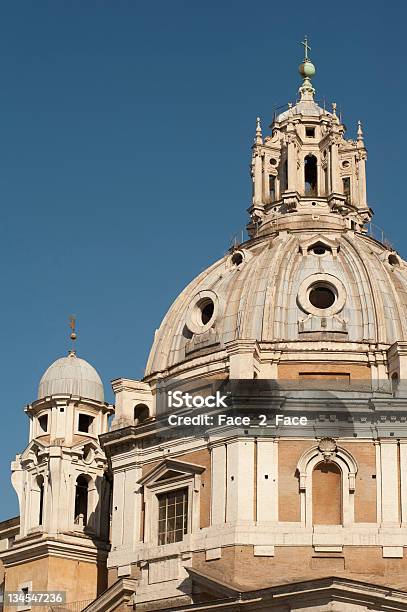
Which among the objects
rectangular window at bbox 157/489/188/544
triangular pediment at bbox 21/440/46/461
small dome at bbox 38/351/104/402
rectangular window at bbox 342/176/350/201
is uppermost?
rectangular window at bbox 342/176/350/201

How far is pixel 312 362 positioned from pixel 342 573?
935cm

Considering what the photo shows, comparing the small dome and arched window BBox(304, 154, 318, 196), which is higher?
arched window BBox(304, 154, 318, 196)

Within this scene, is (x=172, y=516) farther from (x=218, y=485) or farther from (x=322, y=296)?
(x=322, y=296)

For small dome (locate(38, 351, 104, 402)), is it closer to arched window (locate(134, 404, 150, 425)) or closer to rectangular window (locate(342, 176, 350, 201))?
arched window (locate(134, 404, 150, 425))

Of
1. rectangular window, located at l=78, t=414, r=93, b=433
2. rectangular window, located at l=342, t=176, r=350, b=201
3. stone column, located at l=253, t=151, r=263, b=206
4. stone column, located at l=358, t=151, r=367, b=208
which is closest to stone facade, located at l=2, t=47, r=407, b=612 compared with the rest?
rectangular window, located at l=78, t=414, r=93, b=433

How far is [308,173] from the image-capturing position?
68.1 meters

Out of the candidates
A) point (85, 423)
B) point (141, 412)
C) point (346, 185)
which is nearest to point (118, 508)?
point (141, 412)

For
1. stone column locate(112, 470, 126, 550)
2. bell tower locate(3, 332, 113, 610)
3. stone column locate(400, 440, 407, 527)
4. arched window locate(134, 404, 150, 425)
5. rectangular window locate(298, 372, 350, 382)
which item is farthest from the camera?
bell tower locate(3, 332, 113, 610)

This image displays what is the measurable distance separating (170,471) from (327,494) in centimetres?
614

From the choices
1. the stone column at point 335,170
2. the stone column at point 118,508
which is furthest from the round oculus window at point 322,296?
the stone column at point 118,508

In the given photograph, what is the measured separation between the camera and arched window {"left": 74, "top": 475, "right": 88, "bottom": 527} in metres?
61.6

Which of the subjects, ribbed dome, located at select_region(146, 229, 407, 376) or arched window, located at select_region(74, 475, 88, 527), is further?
arched window, located at select_region(74, 475, 88, 527)

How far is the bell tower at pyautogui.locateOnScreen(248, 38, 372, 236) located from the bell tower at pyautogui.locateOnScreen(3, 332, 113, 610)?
1139 cm

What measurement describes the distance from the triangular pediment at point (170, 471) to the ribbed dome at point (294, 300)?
5.44 m
